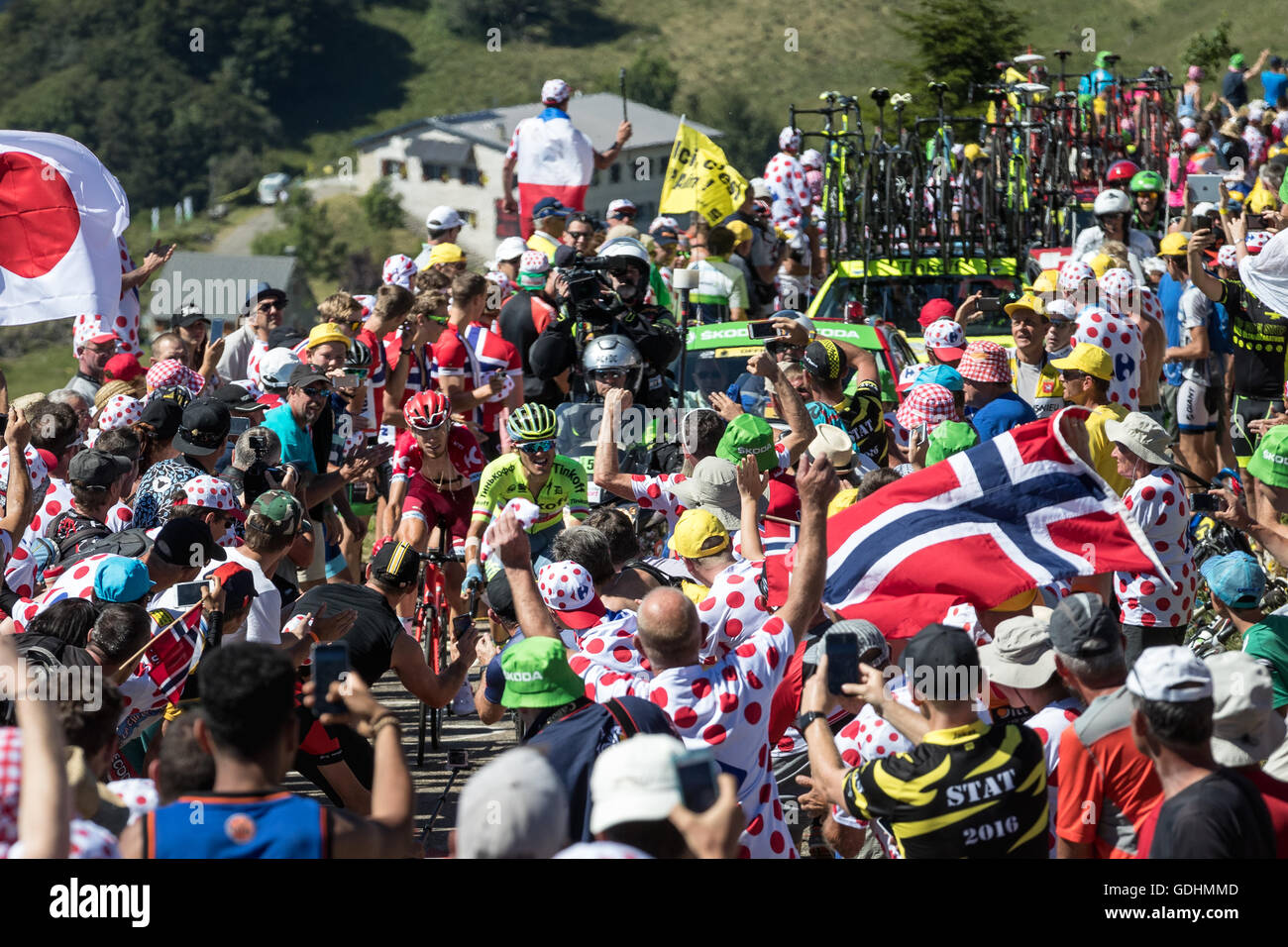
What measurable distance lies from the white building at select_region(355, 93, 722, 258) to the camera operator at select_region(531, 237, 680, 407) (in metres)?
51.8

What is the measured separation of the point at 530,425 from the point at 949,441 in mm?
2157

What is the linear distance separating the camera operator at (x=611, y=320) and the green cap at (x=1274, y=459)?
3924 mm

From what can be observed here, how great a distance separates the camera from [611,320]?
9820mm

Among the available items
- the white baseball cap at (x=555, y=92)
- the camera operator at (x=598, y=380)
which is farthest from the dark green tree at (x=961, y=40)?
the camera operator at (x=598, y=380)

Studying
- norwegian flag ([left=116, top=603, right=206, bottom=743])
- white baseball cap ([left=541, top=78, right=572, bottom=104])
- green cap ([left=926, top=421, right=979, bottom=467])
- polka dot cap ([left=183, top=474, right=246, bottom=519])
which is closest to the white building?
white baseball cap ([left=541, top=78, right=572, bottom=104])

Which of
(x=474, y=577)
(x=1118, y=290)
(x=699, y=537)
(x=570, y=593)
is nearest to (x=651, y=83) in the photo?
(x=1118, y=290)

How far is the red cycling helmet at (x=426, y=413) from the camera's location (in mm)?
8672

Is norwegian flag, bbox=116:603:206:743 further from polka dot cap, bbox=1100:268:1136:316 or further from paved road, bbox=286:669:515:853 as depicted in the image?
polka dot cap, bbox=1100:268:1136:316

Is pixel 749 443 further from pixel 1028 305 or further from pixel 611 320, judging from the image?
pixel 1028 305

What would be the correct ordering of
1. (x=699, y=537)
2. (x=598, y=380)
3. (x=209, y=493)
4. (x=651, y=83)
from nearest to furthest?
1. (x=699, y=537)
2. (x=209, y=493)
3. (x=598, y=380)
4. (x=651, y=83)

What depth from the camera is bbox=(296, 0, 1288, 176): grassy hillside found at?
226 ft

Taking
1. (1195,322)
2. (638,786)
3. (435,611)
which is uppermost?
(1195,322)
